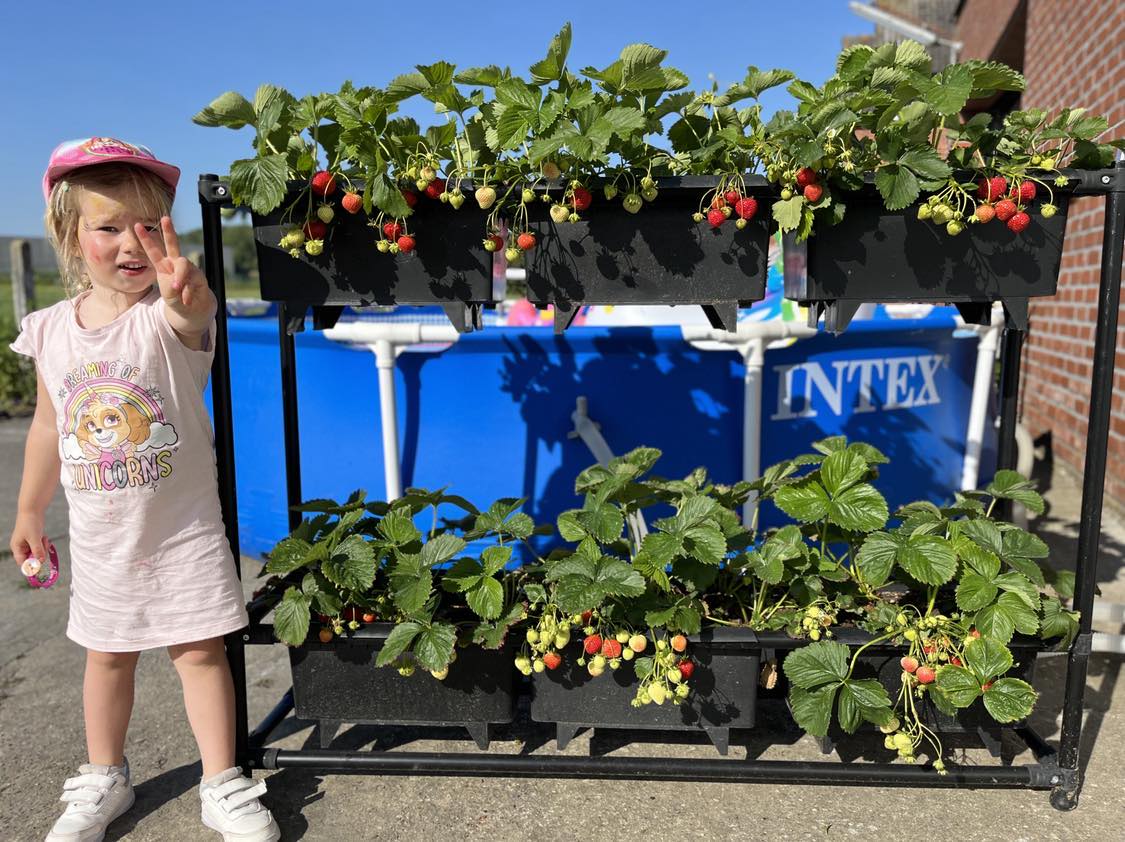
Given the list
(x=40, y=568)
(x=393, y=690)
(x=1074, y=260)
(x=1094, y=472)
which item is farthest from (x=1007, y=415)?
(x=1074, y=260)

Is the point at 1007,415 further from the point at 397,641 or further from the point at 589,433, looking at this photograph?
the point at 397,641

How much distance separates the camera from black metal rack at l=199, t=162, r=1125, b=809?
1799 millimetres

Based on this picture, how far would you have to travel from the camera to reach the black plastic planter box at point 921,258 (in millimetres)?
1706

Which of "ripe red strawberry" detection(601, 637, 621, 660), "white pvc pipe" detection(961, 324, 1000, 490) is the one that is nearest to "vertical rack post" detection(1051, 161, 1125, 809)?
"ripe red strawberry" detection(601, 637, 621, 660)

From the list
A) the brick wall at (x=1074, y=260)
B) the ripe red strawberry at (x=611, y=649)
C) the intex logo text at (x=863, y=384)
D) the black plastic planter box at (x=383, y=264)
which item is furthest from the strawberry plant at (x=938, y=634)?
the brick wall at (x=1074, y=260)

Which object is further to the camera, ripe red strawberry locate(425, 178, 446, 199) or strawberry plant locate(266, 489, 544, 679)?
strawberry plant locate(266, 489, 544, 679)

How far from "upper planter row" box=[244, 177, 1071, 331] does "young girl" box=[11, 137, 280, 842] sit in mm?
244

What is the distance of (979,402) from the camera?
3.55 m

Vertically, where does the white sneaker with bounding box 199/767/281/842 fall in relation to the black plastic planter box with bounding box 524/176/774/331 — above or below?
below

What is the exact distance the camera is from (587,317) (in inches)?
166

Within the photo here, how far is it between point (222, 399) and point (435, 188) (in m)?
0.67

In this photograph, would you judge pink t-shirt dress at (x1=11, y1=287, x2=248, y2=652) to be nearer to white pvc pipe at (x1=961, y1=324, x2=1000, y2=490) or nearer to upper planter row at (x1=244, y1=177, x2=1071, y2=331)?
upper planter row at (x1=244, y1=177, x2=1071, y2=331)

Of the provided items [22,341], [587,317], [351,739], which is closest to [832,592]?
[351,739]

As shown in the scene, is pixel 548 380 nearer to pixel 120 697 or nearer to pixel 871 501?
pixel 871 501
